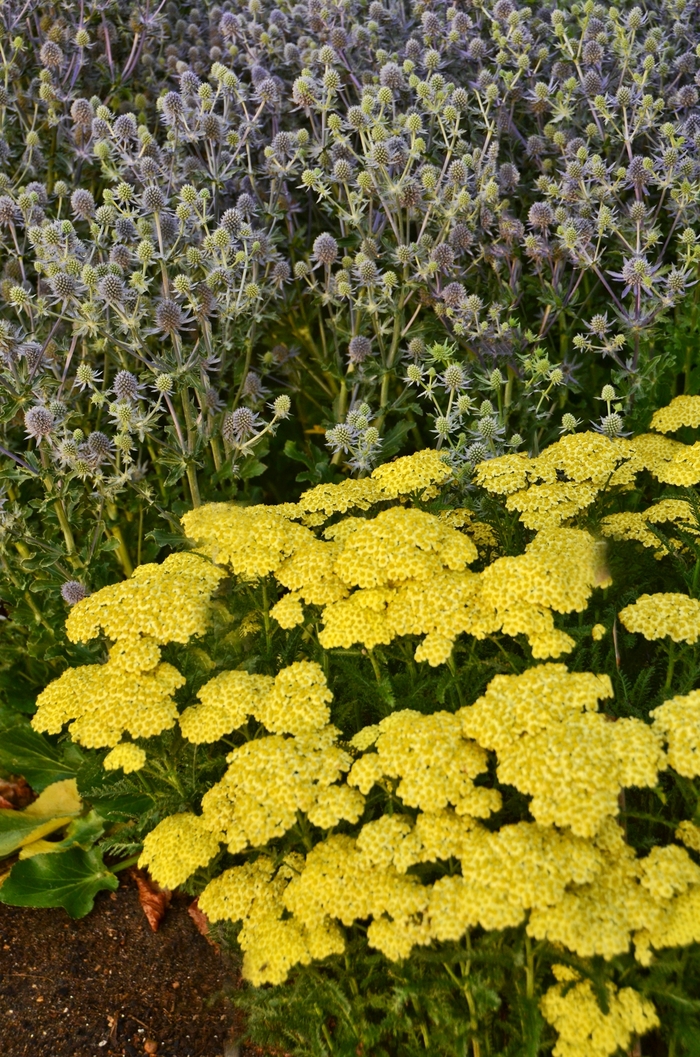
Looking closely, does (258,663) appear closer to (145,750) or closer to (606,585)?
(145,750)

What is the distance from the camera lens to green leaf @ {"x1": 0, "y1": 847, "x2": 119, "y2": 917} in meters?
3.08

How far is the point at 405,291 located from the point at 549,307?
64 cm

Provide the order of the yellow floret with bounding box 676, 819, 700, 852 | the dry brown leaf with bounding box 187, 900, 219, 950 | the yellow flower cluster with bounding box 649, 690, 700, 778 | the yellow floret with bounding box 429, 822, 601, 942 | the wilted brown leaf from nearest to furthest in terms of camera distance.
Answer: the yellow floret with bounding box 429, 822, 601, 942
the yellow flower cluster with bounding box 649, 690, 700, 778
the yellow floret with bounding box 676, 819, 700, 852
the dry brown leaf with bounding box 187, 900, 219, 950
the wilted brown leaf

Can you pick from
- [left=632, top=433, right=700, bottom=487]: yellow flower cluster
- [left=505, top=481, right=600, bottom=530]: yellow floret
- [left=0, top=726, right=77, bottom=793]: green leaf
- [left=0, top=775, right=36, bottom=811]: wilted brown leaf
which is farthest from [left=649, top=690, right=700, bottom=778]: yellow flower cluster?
[left=0, top=775, right=36, bottom=811]: wilted brown leaf

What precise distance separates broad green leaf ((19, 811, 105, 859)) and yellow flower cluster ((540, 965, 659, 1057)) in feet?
5.91

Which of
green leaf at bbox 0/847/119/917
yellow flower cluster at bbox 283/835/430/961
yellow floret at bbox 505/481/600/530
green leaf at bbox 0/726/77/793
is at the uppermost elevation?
A: yellow floret at bbox 505/481/600/530

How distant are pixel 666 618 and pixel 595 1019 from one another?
3.15 ft

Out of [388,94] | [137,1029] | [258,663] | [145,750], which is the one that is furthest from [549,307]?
[137,1029]

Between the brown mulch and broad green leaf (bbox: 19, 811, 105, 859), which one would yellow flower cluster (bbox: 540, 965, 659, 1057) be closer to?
the brown mulch

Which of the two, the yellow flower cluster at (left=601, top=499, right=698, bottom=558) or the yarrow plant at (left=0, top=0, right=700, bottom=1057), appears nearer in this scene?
the yarrow plant at (left=0, top=0, right=700, bottom=1057)

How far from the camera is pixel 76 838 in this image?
3.28 meters

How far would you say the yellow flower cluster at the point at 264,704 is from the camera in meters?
2.43

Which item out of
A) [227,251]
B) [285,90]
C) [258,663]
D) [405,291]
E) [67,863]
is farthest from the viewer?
[285,90]

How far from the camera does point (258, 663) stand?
2902 mm
